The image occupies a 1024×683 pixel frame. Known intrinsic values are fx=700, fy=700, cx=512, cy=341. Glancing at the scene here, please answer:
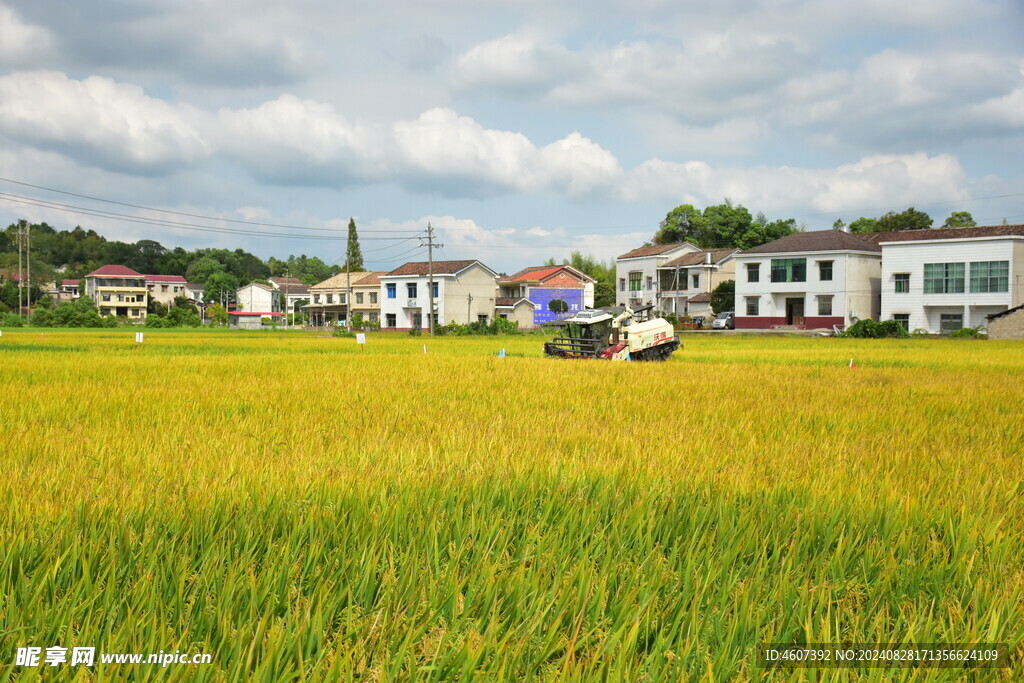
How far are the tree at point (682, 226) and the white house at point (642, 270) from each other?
32.5ft

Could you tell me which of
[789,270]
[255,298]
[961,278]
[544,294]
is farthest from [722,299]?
[255,298]

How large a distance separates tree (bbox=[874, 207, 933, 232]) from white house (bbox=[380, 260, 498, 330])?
44503mm

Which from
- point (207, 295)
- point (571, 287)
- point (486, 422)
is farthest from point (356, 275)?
point (486, 422)

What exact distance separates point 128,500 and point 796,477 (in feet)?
13.0

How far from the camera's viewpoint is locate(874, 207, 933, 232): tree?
76250 mm

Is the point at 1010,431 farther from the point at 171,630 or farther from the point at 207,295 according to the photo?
the point at 207,295

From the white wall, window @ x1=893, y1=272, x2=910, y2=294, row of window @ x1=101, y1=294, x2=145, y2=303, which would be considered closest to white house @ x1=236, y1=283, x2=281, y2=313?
row of window @ x1=101, y1=294, x2=145, y2=303

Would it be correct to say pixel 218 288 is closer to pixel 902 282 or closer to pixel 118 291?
pixel 118 291

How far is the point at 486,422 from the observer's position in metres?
6.80

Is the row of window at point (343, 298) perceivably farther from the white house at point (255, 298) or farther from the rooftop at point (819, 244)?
the rooftop at point (819, 244)

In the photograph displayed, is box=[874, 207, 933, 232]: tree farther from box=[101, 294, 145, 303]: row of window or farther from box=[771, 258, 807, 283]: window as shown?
box=[101, 294, 145, 303]: row of window

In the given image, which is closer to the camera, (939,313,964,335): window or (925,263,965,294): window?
(925,263,965,294): window

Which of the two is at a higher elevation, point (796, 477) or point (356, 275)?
point (356, 275)

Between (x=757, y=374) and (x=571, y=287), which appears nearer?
(x=757, y=374)
